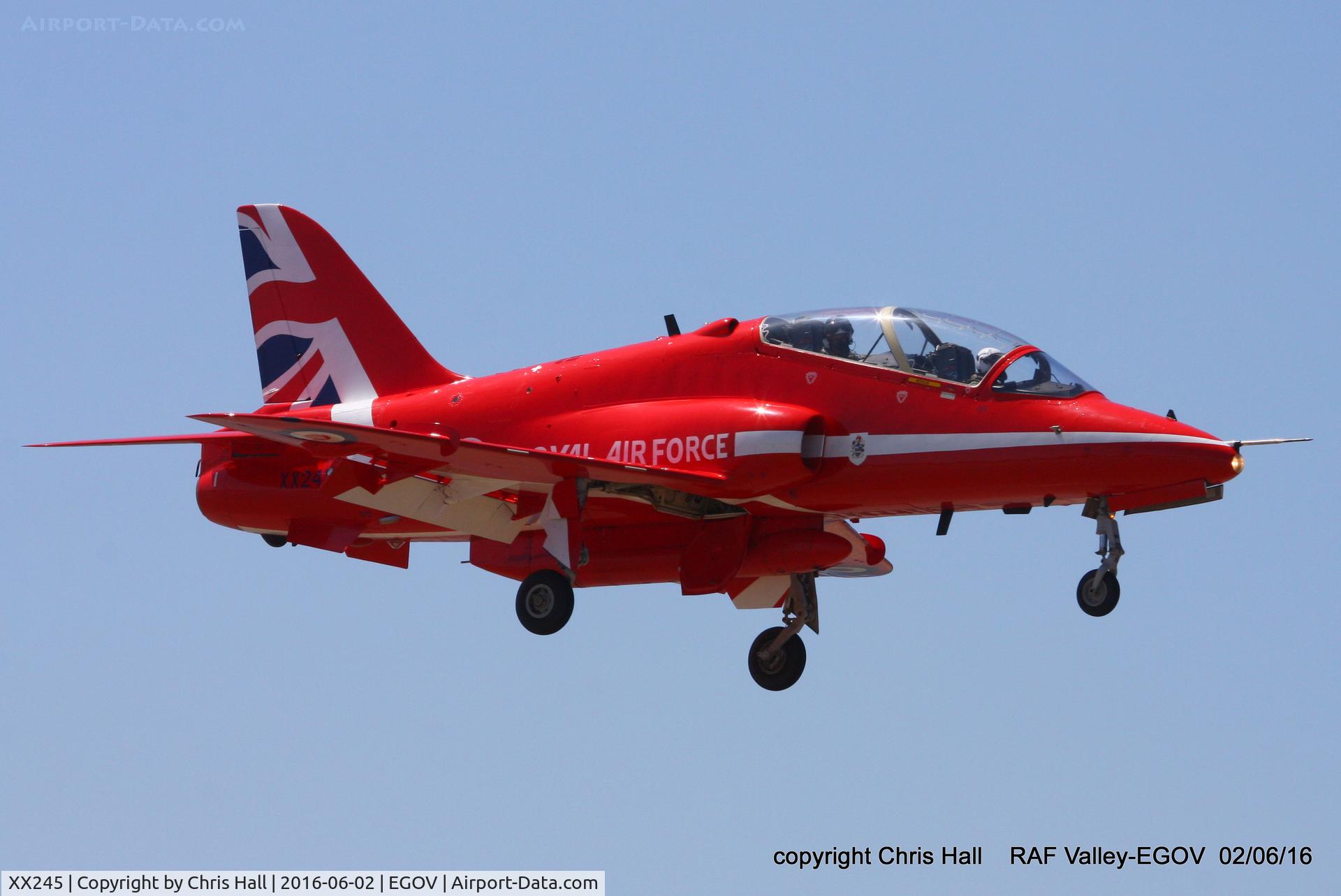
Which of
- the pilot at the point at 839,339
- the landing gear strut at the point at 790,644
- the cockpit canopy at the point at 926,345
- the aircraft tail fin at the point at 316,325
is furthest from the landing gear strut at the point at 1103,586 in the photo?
the aircraft tail fin at the point at 316,325

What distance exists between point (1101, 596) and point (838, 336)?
418 cm

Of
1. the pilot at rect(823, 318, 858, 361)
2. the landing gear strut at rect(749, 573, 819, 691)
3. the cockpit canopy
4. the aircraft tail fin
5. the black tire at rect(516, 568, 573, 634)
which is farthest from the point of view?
the aircraft tail fin

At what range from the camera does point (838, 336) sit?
20.9 m

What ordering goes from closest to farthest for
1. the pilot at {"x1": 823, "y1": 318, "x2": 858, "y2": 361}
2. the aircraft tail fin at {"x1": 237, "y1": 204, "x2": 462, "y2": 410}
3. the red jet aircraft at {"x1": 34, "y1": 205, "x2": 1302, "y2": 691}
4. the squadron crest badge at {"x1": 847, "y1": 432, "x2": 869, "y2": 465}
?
the red jet aircraft at {"x1": 34, "y1": 205, "x2": 1302, "y2": 691}
the squadron crest badge at {"x1": 847, "y1": 432, "x2": 869, "y2": 465}
the pilot at {"x1": 823, "y1": 318, "x2": 858, "y2": 361}
the aircraft tail fin at {"x1": 237, "y1": 204, "x2": 462, "y2": 410}

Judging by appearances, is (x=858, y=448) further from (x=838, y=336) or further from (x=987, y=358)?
(x=987, y=358)

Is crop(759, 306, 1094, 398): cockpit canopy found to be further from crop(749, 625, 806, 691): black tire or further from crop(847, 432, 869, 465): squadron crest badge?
crop(749, 625, 806, 691): black tire

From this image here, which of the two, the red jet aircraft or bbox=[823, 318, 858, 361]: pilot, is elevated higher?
bbox=[823, 318, 858, 361]: pilot

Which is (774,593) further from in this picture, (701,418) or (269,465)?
(269,465)

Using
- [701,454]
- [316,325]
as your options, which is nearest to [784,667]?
[701,454]

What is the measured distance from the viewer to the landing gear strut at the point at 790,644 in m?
23.9

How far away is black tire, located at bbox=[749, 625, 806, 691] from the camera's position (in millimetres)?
23906

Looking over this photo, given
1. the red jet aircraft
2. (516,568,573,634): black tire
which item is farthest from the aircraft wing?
(516,568,573,634): black tire

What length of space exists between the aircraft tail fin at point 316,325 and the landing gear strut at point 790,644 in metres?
5.45

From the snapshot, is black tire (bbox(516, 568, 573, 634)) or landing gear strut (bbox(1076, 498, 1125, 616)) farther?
black tire (bbox(516, 568, 573, 634))
